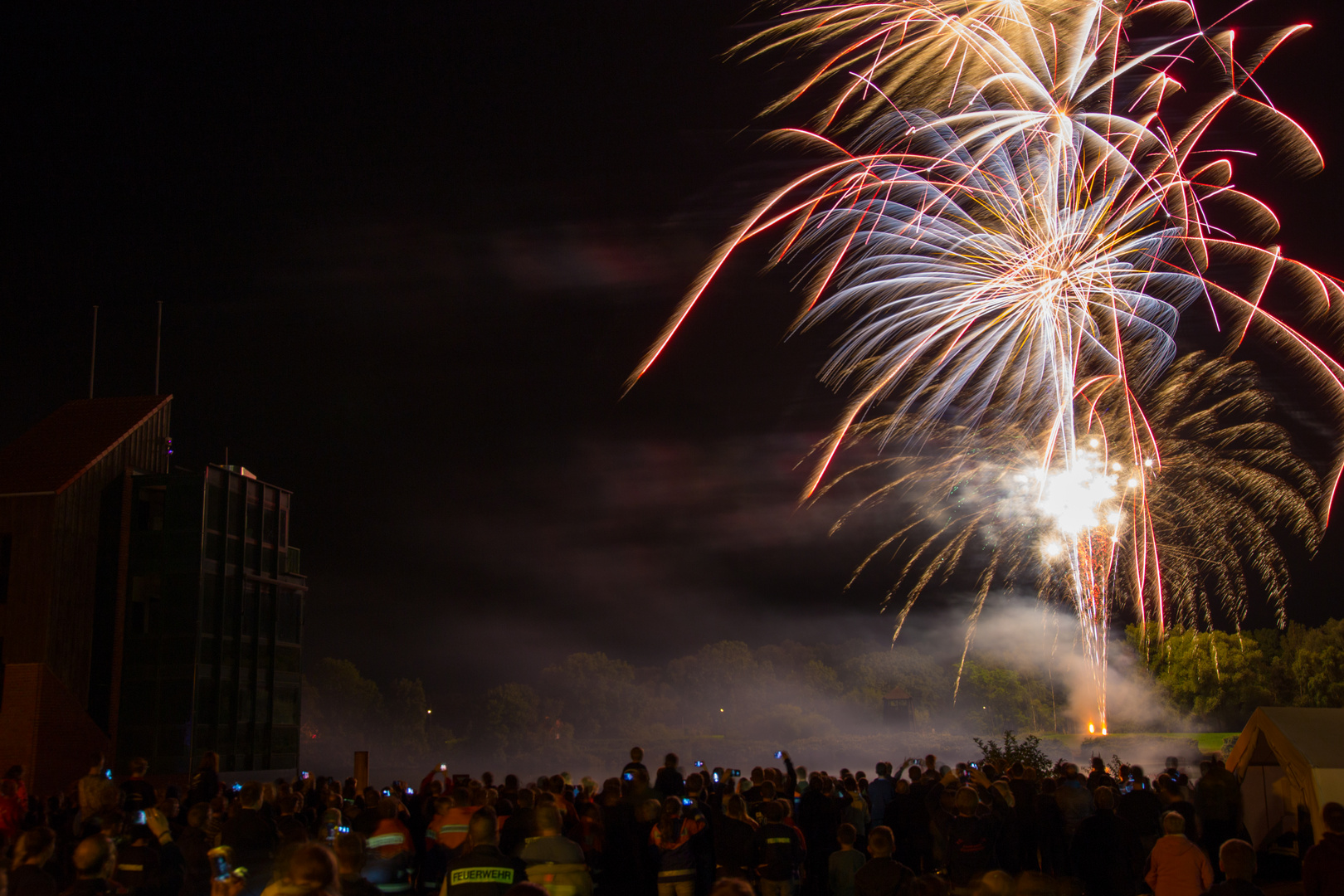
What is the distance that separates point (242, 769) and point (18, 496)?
29.0 feet

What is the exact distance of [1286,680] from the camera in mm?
70875

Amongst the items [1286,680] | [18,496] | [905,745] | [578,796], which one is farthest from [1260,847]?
[905,745]

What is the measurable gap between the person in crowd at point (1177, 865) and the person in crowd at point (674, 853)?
152 inches

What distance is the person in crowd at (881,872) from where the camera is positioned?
7262 mm

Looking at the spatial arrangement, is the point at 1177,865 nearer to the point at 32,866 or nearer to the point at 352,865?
the point at 352,865

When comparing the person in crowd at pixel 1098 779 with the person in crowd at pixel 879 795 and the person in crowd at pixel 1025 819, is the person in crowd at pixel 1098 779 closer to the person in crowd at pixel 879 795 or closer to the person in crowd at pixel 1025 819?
the person in crowd at pixel 1025 819

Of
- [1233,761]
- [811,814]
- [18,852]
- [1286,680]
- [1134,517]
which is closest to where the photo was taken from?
[18,852]

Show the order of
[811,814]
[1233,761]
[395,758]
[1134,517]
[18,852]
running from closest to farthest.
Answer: [18,852], [811,814], [1233,761], [1134,517], [395,758]

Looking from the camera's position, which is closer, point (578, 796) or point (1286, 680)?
point (578, 796)

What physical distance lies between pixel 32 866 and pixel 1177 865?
784 cm

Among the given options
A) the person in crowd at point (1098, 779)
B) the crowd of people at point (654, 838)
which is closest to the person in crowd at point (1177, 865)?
the crowd of people at point (654, 838)

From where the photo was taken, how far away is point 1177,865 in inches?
311

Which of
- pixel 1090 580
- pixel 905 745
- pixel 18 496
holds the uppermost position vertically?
pixel 18 496

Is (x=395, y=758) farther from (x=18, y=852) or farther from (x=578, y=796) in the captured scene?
(x=18, y=852)
